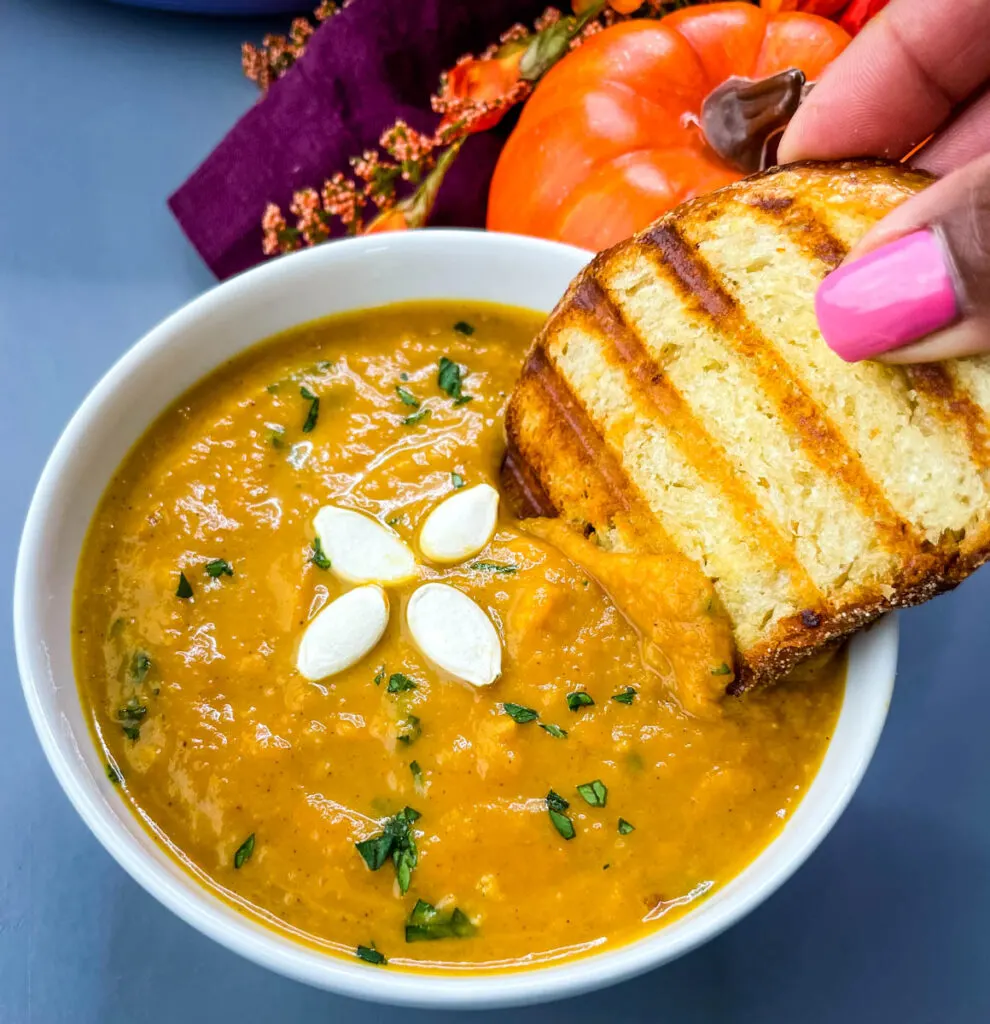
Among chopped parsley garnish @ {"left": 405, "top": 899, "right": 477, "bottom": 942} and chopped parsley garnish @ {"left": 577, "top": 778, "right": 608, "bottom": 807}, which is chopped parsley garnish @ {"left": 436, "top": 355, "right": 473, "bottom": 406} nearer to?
chopped parsley garnish @ {"left": 577, "top": 778, "right": 608, "bottom": 807}

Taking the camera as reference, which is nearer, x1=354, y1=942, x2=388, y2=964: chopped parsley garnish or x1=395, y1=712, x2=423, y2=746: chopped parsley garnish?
x1=354, y1=942, x2=388, y2=964: chopped parsley garnish

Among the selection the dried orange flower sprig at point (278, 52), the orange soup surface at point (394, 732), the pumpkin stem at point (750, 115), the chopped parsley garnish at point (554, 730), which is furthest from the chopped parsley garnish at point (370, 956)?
the dried orange flower sprig at point (278, 52)

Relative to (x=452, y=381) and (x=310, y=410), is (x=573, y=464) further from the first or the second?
(x=310, y=410)

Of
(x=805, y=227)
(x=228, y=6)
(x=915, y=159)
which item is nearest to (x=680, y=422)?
(x=805, y=227)

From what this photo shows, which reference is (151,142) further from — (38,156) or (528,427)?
(528,427)

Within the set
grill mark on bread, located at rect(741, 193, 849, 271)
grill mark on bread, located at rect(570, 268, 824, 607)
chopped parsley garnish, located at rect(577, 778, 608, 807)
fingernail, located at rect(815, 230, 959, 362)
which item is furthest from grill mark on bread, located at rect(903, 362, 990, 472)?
chopped parsley garnish, located at rect(577, 778, 608, 807)

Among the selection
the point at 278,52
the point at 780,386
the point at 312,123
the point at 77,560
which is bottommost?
the point at 780,386
